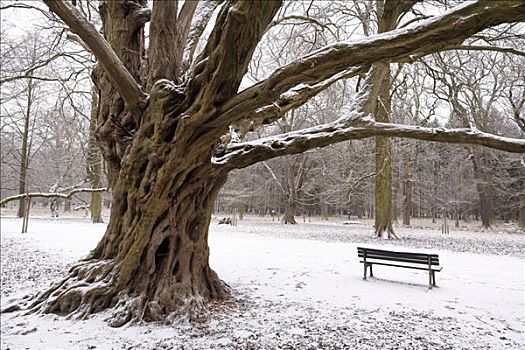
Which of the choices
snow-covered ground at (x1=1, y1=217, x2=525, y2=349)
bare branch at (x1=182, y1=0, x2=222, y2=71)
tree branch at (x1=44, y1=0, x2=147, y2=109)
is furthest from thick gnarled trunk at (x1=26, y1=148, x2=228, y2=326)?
bare branch at (x1=182, y1=0, x2=222, y2=71)

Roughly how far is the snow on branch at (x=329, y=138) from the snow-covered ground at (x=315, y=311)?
2.20 m

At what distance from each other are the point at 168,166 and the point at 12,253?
253 centimetres

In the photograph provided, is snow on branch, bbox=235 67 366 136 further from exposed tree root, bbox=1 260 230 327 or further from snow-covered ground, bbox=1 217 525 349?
snow-covered ground, bbox=1 217 525 349

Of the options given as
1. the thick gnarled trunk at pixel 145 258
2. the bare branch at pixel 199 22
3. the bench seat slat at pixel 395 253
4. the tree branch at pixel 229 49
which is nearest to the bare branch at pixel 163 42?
the tree branch at pixel 229 49

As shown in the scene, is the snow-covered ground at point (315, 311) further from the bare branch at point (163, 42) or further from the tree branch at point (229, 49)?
the bare branch at point (163, 42)

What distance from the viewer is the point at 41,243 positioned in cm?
1055

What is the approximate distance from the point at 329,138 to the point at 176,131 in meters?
2.12

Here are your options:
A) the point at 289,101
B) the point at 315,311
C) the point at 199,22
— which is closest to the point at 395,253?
the point at 315,311

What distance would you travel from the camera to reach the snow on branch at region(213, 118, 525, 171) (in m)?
4.76

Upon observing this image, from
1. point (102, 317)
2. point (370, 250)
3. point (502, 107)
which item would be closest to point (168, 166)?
point (102, 317)

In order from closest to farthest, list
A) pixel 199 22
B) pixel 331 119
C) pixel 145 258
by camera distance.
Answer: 1. pixel 145 258
2. pixel 199 22
3. pixel 331 119

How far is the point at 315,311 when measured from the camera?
523cm

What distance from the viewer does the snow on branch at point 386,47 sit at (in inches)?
114

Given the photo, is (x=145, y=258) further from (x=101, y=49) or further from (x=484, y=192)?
(x=484, y=192)
